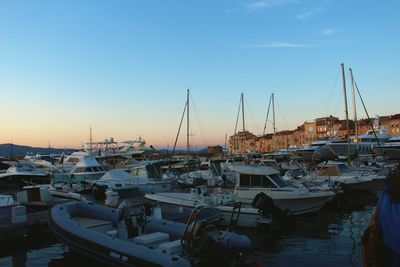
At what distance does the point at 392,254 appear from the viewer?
123 inches

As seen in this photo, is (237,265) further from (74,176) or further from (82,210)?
(74,176)

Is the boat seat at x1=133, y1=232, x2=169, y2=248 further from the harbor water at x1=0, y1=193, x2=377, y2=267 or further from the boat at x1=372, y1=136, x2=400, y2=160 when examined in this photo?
the boat at x1=372, y1=136, x2=400, y2=160

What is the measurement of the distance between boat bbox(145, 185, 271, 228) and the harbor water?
0.46 metres

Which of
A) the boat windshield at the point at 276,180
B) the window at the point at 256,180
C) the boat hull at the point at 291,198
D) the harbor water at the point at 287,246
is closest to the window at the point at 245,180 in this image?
the window at the point at 256,180

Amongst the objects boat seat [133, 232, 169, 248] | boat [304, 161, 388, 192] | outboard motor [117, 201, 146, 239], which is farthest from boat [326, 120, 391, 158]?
boat seat [133, 232, 169, 248]

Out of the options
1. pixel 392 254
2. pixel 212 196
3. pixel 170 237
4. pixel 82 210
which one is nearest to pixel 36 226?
pixel 82 210

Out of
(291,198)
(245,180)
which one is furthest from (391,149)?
(245,180)

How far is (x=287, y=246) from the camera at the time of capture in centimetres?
1326

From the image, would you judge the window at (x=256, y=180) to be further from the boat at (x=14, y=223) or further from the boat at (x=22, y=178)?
the boat at (x=22, y=178)

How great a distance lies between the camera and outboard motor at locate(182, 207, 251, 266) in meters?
7.70

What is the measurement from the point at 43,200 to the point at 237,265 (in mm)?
14764

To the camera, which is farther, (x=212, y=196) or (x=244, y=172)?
(x=244, y=172)

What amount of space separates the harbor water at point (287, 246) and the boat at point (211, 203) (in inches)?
18.2

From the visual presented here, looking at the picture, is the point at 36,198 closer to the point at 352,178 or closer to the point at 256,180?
the point at 256,180
